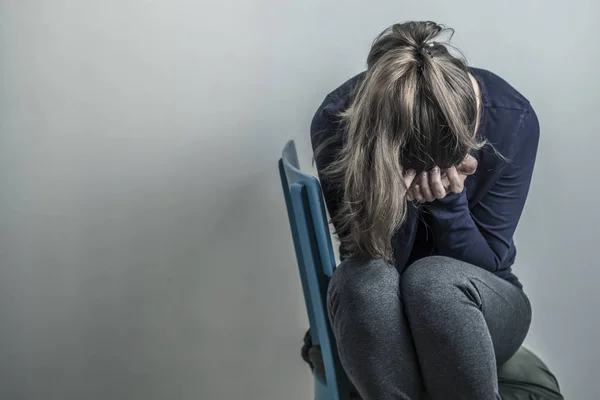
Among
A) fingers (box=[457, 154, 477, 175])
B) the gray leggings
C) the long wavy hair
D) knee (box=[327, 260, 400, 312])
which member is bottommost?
the gray leggings

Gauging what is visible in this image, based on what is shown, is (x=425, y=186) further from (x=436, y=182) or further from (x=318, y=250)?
(x=318, y=250)

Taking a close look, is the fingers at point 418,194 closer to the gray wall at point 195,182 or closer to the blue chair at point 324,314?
the blue chair at point 324,314

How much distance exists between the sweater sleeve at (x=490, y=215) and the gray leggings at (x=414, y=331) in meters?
0.10

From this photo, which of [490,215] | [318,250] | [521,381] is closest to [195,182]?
[318,250]

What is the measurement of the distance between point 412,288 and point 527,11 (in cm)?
59

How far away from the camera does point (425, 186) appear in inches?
38.1

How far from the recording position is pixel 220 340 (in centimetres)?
137

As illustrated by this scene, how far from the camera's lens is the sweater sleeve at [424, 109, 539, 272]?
3.33 ft

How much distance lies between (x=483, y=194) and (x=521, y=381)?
0.89ft

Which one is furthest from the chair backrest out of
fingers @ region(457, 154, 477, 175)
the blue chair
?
fingers @ region(457, 154, 477, 175)

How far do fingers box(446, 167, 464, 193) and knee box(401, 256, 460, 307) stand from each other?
108 mm

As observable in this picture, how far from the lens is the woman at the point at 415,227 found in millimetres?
884

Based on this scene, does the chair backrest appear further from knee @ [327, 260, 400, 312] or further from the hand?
the hand

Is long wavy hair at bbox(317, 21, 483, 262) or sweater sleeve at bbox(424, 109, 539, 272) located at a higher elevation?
long wavy hair at bbox(317, 21, 483, 262)
